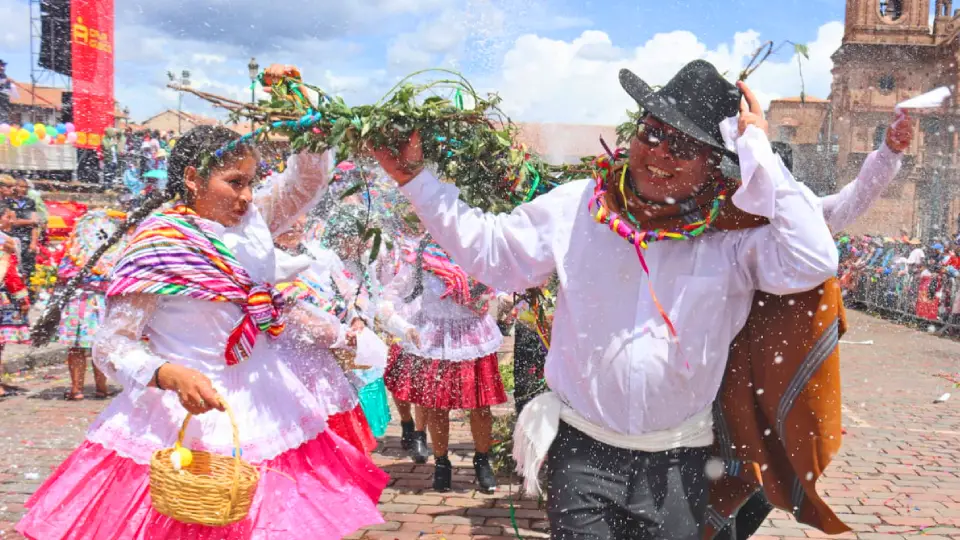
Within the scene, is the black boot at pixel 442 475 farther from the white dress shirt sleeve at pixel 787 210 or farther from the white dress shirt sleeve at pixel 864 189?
the white dress shirt sleeve at pixel 787 210

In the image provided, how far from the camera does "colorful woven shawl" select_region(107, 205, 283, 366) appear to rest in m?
2.92

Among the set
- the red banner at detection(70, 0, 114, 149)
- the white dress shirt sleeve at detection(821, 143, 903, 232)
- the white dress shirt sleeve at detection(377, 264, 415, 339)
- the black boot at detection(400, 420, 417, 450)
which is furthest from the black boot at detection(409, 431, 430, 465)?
the red banner at detection(70, 0, 114, 149)

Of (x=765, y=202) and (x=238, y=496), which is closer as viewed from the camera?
(x=765, y=202)

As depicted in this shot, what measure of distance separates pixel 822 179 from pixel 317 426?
50.8m

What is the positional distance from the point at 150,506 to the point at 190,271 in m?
0.81

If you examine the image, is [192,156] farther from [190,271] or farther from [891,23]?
[891,23]

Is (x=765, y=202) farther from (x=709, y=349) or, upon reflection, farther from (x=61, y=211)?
(x=61, y=211)

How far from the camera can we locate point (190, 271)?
2945mm

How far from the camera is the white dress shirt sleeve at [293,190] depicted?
3.29 meters

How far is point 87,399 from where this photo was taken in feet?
27.6

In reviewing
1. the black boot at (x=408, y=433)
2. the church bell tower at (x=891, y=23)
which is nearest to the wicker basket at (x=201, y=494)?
the black boot at (x=408, y=433)

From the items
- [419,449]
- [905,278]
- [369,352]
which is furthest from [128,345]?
[905,278]

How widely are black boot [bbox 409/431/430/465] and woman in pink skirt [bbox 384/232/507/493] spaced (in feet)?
1.25

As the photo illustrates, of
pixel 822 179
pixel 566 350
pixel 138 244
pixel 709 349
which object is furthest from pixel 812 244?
pixel 822 179
